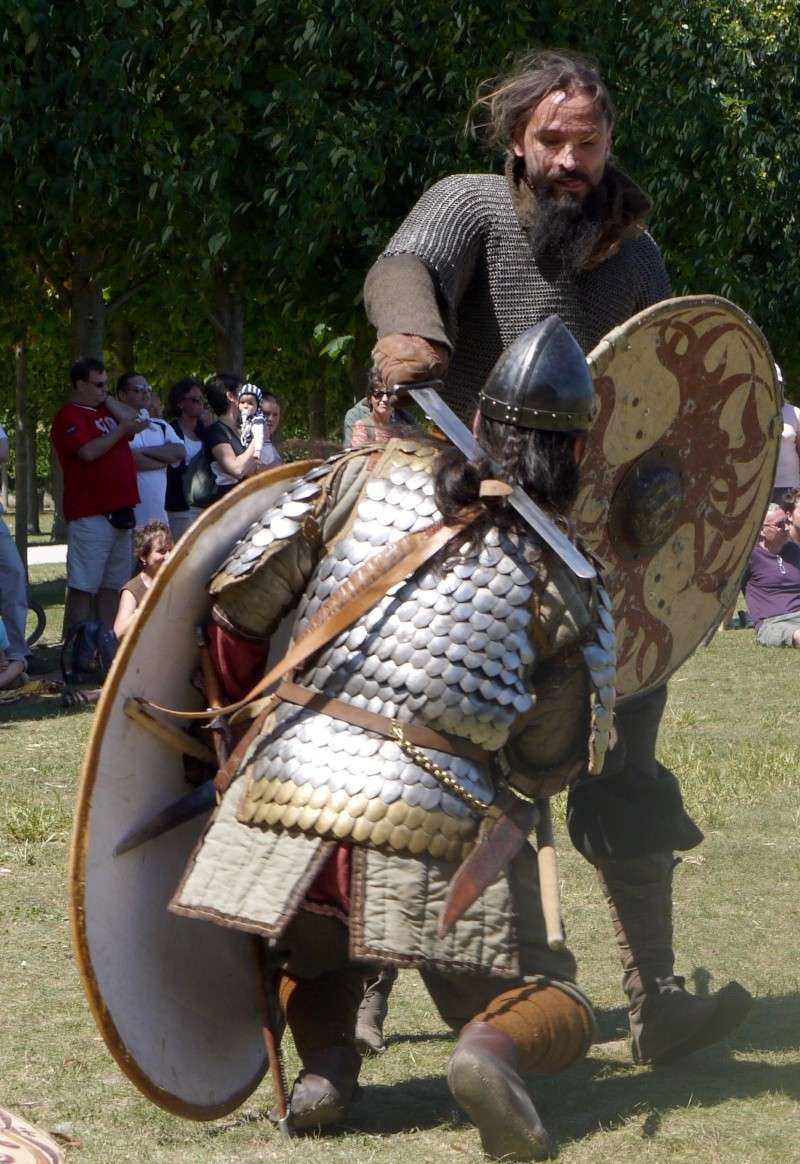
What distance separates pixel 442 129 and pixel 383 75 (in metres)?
0.57

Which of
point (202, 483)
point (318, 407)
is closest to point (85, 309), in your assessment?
point (202, 483)

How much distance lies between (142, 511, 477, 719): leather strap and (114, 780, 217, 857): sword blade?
34 centimetres

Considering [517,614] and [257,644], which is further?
[257,644]

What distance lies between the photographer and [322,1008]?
10.4 ft

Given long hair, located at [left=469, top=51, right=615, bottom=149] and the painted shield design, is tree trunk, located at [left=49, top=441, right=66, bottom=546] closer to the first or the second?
the painted shield design

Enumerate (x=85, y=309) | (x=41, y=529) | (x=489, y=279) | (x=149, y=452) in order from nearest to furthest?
(x=489, y=279), (x=149, y=452), (x=85, y=309), (x=41, y=529)

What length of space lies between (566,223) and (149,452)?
6.68 m

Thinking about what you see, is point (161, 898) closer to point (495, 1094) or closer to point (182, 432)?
point (495, 1094)

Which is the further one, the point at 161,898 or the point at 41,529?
the point at 41,529

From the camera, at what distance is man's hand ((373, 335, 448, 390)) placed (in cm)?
299

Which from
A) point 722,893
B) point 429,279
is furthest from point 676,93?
point 429,279

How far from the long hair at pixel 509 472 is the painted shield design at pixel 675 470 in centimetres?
43

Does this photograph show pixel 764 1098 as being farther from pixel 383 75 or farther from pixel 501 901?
pixel 383 75

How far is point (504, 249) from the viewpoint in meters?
3.51
